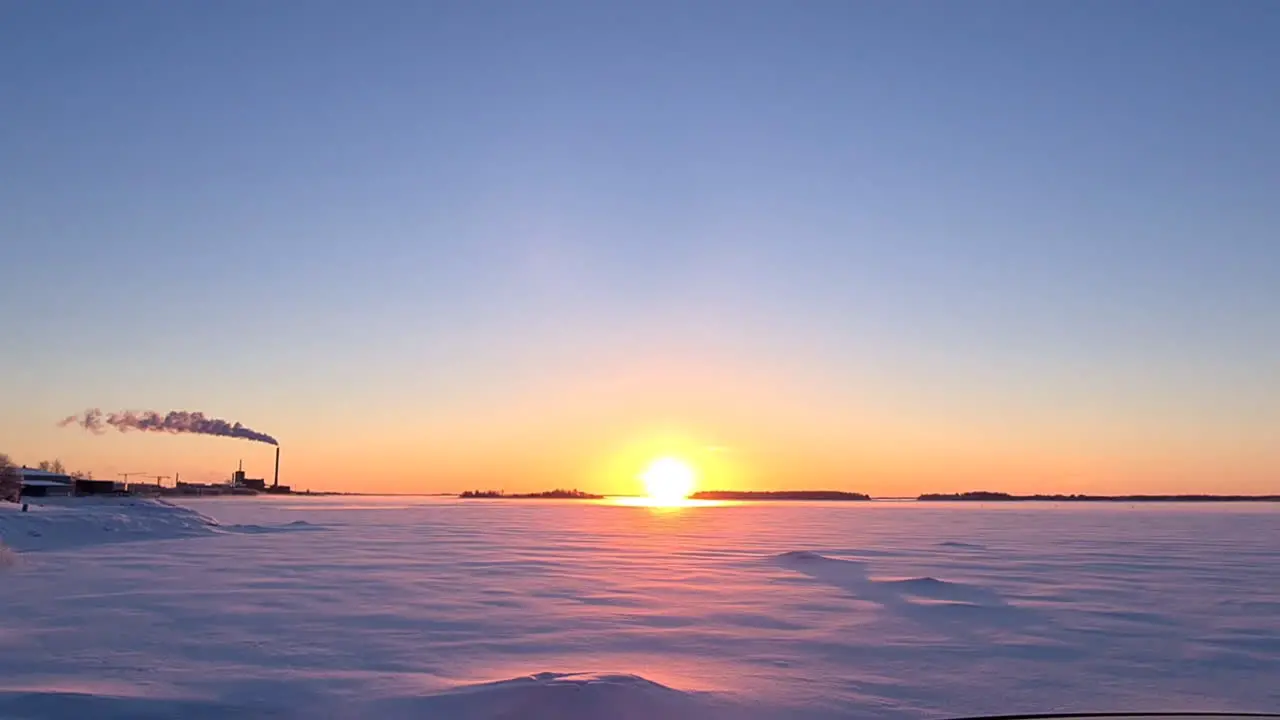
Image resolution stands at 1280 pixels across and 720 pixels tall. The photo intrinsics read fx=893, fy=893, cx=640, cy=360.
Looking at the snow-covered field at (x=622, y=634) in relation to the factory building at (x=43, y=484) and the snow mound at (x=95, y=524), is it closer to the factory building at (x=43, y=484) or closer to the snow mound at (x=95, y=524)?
the snow mound at (x=95, y=524)

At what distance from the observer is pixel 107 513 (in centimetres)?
2073

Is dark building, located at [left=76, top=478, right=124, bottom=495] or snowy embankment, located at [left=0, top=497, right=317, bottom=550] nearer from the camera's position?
snowy embankment, located at [left=0, top=497, right=317, bottom=550]

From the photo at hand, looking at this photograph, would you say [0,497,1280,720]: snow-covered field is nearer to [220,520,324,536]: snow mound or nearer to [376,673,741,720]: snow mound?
[376,673,741,720]: snow mound

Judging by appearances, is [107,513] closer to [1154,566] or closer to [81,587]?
[81,587]

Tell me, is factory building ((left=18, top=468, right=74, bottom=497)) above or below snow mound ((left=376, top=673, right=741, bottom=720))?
below

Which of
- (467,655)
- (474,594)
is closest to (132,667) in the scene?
(467,655)

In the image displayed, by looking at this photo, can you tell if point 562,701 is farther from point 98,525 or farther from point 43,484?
point 43,484

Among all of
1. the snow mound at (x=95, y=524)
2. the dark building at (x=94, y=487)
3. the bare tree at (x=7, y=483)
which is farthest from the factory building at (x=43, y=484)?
the snow mound at (x=95, y=524)

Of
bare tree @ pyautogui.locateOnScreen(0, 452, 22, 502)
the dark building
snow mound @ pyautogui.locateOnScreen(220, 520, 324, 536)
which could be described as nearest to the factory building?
the dark building

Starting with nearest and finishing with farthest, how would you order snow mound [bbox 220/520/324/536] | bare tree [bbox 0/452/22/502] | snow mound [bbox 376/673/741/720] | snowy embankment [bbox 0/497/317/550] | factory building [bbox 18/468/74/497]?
1. snow mound [bbox 376/673/741/720]
2. snowy embankment [bbox 0/497/317/550]
3. snow mound [bbox 220/520/324/536]
4. bare tree [bbox 0/452/22/502]
5. factory building [bbox 18/468/74/497]

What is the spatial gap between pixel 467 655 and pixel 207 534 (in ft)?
54.1

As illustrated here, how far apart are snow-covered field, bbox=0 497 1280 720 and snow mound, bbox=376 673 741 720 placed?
0.02 meters

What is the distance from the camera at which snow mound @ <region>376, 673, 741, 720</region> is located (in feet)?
16.8

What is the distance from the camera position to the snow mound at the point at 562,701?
5.12 m
